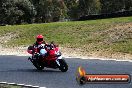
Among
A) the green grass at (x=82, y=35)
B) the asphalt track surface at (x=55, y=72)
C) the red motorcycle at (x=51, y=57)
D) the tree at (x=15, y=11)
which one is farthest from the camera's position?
the tree at (x=15, y=11)

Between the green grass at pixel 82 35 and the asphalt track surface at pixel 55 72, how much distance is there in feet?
22.1

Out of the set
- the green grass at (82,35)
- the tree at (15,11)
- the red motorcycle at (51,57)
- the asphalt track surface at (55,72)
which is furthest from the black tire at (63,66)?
the tree at (15,11)

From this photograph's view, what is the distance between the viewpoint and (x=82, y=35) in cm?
3541

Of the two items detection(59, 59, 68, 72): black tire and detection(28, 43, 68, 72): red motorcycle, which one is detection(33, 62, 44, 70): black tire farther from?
detection(59, 59, 68, 72): black tire

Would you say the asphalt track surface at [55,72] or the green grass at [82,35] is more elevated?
the asphalt track surface at [55,72]

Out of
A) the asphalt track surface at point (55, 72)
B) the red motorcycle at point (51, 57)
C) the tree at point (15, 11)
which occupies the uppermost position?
the red motorcycle at point (51, 57)

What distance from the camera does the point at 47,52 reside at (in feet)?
61.5

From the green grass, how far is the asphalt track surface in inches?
265

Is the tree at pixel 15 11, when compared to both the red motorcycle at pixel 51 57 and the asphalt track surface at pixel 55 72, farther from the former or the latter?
the red motorcycle at pixel 51 57

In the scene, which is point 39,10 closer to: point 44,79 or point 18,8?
point 18,8

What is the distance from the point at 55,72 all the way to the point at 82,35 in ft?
55.1

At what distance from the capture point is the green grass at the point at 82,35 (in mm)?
30252

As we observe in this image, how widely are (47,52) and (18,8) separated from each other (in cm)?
4644

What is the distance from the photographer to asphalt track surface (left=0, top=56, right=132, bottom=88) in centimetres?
1585
